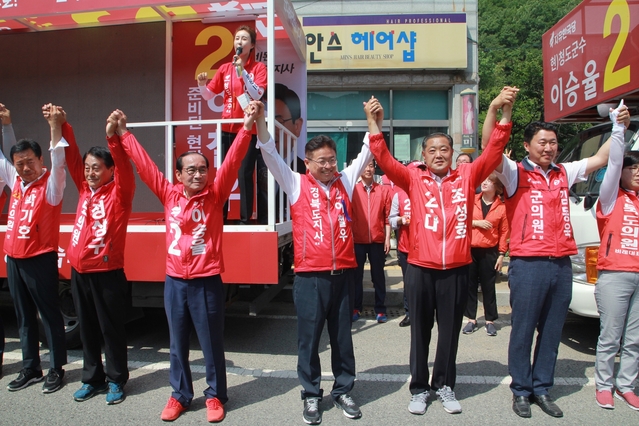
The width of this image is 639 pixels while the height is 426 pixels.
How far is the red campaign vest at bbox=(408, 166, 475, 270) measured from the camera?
308 centimetres

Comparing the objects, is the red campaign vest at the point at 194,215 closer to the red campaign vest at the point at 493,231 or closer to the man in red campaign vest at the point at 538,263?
the man in red campaign vest at the point at 538,263

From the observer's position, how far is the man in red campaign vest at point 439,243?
121 inches

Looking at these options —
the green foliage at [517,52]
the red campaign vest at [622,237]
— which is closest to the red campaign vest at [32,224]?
the red campaign vest at [622,237]

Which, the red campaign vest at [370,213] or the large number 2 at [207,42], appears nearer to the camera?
the red campaign vest at [370,213]

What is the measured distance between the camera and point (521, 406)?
3129mm

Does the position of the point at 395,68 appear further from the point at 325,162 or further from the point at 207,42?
the point at 325,162

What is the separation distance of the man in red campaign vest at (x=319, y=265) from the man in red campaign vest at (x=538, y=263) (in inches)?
42.8

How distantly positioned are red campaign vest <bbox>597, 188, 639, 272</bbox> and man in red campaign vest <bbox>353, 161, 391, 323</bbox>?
238cm

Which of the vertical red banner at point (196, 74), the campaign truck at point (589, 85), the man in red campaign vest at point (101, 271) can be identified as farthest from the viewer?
the vertical red banner at point (196, 74)

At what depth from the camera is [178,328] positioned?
3.14m

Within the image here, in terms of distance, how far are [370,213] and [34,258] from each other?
3241mm

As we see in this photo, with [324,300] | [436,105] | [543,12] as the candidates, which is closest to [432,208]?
[324,300]

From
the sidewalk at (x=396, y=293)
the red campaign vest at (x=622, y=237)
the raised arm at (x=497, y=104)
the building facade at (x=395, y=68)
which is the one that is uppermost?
the building facade at (x=395, y=68)

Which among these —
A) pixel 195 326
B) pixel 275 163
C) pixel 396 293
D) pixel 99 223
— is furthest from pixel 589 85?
pixel 99 223
